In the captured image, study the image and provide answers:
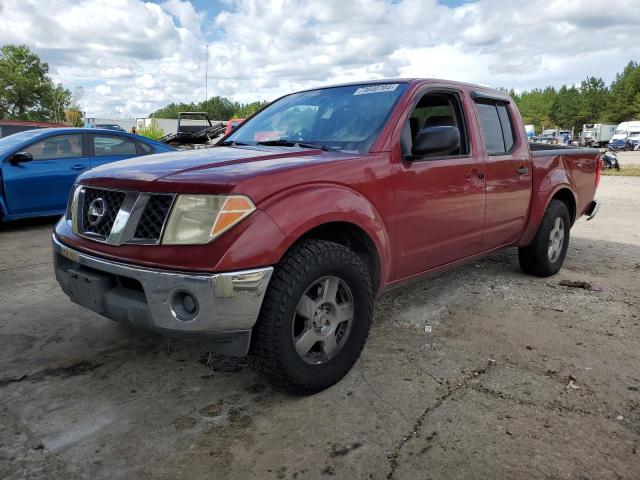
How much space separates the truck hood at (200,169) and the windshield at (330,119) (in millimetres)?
247

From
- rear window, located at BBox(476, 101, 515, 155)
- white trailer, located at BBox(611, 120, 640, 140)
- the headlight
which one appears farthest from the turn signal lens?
white trailer, located at BBox(611, 120, 640, 140)

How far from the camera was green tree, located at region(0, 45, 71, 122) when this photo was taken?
1897 inches

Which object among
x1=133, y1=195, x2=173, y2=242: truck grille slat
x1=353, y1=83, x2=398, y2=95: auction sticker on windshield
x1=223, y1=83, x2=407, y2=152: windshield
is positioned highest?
x1=353, y1=83, x2=398, y2=95: auction sticker on windshield

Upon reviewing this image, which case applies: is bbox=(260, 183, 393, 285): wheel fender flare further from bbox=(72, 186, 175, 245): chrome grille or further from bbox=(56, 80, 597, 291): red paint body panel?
bbox=(72, 186, 175, 245): chrome grille

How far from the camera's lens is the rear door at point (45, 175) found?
6539mm

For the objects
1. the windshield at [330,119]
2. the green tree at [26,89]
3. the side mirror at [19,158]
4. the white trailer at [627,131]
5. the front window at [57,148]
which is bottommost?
the side mirror at [19,158]

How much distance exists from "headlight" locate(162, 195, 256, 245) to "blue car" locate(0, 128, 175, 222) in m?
5.42

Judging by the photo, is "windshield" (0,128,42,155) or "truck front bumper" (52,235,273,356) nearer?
"truck front bumper" (52,235,273,356)

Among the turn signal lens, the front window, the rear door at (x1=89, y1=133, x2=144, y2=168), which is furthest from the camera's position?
the rear door at (x1=89, y1=133, x2=144, y2=168)

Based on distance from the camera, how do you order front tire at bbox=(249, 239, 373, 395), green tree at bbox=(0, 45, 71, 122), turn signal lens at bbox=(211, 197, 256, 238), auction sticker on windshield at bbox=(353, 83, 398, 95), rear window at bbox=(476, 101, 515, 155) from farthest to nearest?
green tree at bbox=(0, 45, 71, 122), rear window at bbox=(476, 101, 515, 155), auction sticker on windshield at bbox=(353, 83, 398, 95), front tire at bbox=(249, 239, 373, 395), turn signal lens at bbox=(211, 197, 256, 238)

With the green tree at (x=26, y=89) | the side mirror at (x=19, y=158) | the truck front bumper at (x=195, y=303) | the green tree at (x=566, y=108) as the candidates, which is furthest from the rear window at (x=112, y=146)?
the green tree at (x=566, y=108)

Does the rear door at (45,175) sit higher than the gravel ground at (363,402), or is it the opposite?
the rear door at (45,175)

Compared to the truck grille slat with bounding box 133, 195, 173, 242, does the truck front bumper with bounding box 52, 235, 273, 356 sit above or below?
below

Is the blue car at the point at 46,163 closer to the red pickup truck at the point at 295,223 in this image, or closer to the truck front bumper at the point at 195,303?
the red pickup truck at the point at 295,223
